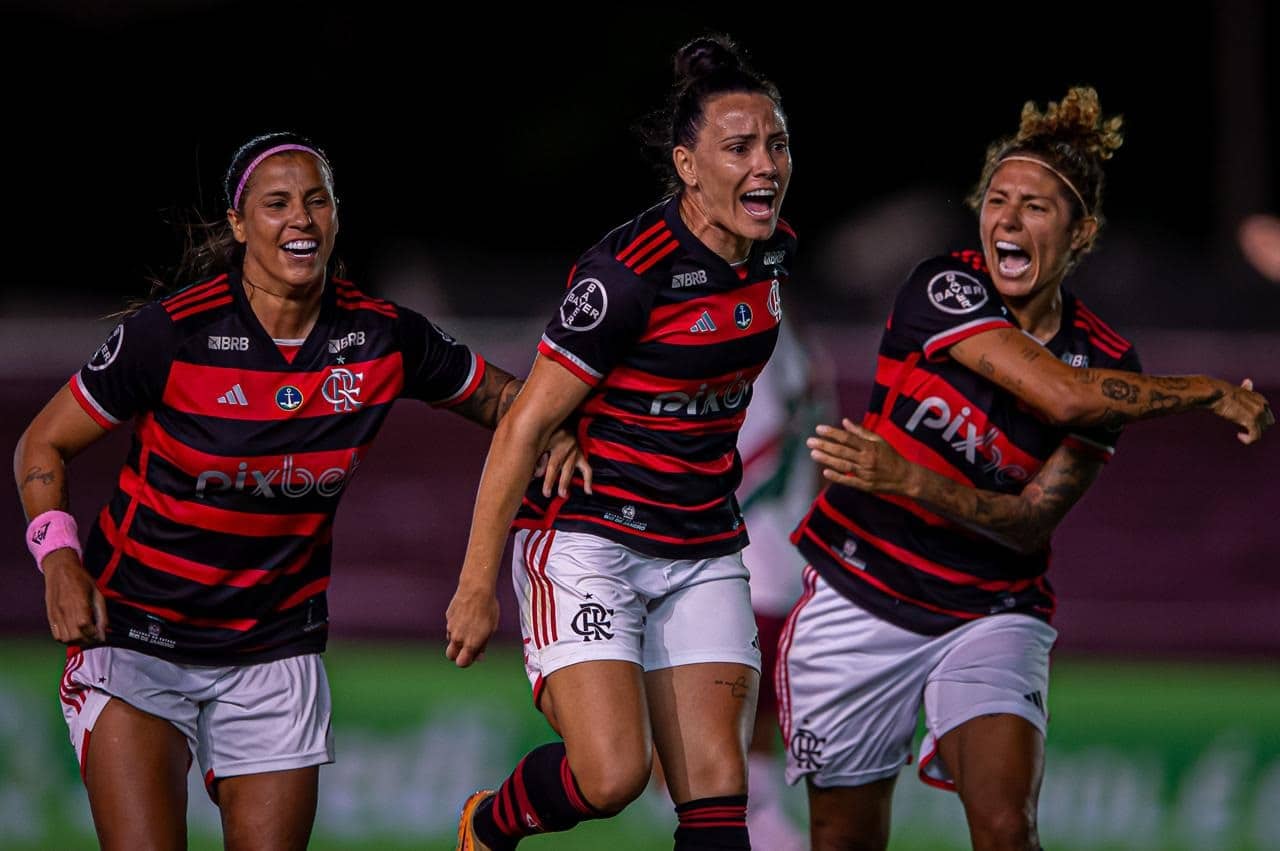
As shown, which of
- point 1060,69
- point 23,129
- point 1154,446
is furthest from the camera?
point 1060,69

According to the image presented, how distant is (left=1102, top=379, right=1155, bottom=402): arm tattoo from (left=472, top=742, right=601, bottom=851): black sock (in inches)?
60.6

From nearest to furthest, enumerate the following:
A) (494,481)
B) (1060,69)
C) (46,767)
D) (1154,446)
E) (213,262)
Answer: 1. (494,481)
2. (213,262)
3. (46,767)
4. (1154,446)
5. (1060,69)

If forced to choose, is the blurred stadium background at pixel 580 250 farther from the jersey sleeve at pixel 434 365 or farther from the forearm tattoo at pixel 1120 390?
the forearm tattoo at pixel 1120 390

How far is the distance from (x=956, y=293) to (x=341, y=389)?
1.54 meters

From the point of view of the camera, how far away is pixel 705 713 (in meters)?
4.20

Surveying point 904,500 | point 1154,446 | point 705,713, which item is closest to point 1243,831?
point 1154,446

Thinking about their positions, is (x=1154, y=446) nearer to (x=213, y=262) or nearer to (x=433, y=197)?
(x=213, y=262)

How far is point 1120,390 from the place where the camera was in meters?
4.34

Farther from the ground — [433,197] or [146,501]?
[433,197]

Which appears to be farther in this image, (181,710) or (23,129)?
(23,129)

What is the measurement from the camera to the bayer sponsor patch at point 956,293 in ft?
14.8

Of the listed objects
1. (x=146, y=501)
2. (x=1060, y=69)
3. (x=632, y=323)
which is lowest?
(x=146, y=501)

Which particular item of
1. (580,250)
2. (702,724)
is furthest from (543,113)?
(702,724)

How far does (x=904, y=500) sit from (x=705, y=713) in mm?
814
